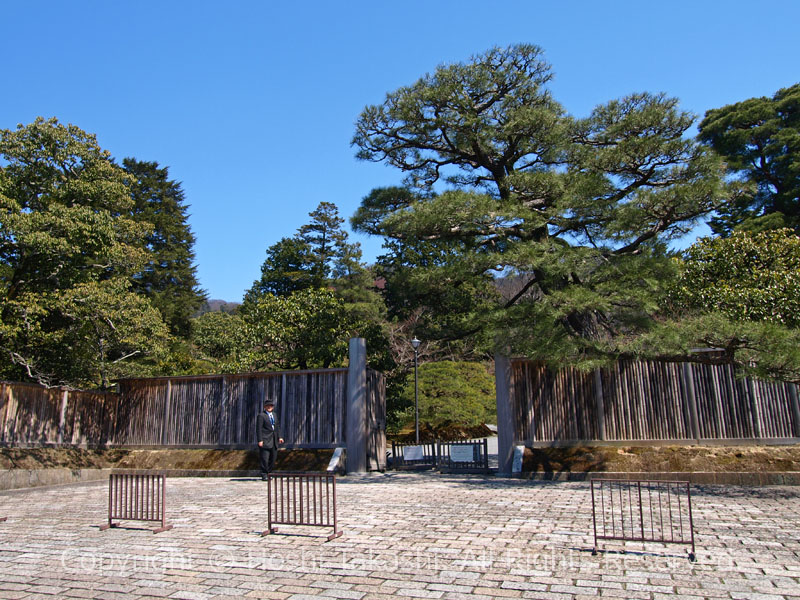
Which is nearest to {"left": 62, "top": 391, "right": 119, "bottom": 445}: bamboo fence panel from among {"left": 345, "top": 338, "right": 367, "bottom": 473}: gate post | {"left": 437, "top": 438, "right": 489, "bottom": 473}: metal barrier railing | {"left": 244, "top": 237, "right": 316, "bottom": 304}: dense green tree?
{"left": 345, "top": 338, "right": 367, "bottom": 473}: gate post

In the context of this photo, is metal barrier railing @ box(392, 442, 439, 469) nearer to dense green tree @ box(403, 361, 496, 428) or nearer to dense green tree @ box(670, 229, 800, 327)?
dense green tree @ box(403, 361, 496, 428)

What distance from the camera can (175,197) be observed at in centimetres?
4059

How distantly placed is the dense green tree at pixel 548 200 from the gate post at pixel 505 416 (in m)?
0.97

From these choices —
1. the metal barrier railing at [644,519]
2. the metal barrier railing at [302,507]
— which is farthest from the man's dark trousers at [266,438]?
the metal barrier railing at [644,519]

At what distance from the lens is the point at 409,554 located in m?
4.67

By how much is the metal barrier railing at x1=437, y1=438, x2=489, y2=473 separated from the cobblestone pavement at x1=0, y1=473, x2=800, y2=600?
3500mm

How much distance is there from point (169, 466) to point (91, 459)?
184 centimetres

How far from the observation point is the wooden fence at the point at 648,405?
9.48 meters

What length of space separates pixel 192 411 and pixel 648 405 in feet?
32.0

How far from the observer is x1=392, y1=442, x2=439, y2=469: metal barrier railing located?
39.9ft

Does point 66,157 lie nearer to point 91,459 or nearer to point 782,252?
point 91,459

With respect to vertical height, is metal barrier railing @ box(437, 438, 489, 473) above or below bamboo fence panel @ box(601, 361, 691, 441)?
below

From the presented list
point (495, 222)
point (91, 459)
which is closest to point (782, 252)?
point (495, 222)

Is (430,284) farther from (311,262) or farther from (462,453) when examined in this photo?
(311,262)
